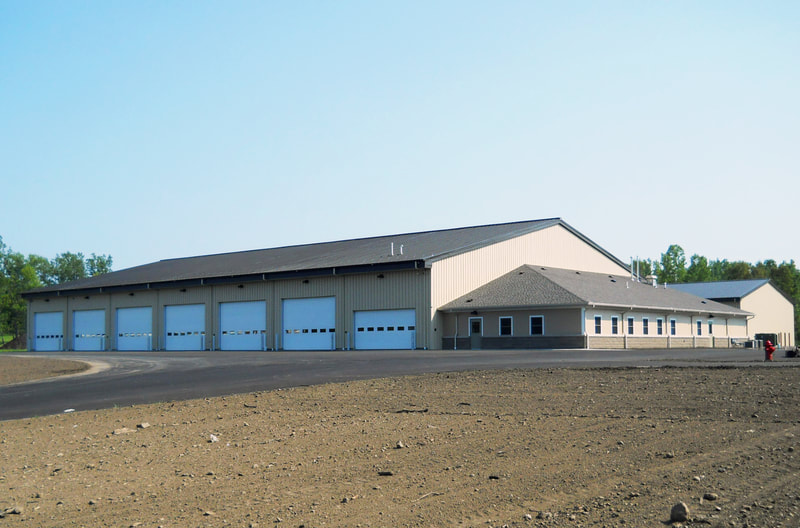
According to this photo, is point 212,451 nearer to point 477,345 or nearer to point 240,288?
point 477,345

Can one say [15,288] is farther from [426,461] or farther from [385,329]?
[426,461]

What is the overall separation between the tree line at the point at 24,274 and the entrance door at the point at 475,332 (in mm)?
83728

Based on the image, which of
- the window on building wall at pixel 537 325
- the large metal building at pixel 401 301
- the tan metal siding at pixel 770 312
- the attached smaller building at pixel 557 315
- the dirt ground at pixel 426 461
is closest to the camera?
the dirt ground at pixel 426 461

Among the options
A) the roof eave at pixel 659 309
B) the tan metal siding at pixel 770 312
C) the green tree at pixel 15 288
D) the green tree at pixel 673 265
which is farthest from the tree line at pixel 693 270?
the green tree at pixel 15 288

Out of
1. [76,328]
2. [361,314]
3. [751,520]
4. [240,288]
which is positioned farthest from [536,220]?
[751,520]

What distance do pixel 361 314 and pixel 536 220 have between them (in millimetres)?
15267

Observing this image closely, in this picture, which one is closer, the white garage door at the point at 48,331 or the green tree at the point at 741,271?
the white garage door at the point at 48,331

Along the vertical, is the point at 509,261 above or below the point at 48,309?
above

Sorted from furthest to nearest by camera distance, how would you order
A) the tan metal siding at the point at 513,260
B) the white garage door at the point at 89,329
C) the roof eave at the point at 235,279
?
the white garage door at the point at 89,329 < the tan metal siding at the point at 513,260 < the roof eave at the point at 235,279

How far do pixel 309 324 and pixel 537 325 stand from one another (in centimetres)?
1369

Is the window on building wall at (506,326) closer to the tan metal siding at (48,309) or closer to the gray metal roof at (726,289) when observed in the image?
the gray metal roof at (726,289)

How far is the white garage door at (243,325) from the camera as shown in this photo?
162 feet

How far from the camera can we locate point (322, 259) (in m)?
51.6

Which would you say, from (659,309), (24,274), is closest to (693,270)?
(659,309)
